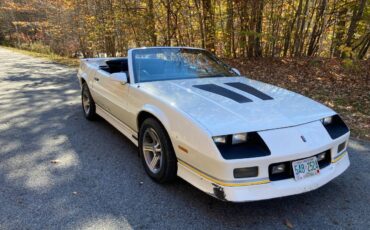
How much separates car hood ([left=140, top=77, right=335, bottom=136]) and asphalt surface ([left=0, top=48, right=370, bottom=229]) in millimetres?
769

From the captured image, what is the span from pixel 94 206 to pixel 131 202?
1.08ft

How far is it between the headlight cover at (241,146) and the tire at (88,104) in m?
3.25

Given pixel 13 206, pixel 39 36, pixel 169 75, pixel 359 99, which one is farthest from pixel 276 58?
pixel 39 36

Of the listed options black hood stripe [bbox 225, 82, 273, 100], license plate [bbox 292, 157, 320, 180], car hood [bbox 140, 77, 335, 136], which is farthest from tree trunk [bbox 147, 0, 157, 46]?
license plate [bbox 292, 157, 320, 180]

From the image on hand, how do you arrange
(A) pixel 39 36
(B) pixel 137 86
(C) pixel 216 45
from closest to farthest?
(B) pixel 137 86 → (C) pixel 216 45 → (A) pixel 39 36

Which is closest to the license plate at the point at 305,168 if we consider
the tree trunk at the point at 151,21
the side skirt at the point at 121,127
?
the side skirt at the point at 121,127

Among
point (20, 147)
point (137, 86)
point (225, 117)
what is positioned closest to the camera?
point (225, 117)

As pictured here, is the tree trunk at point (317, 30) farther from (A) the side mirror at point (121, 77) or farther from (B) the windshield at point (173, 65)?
(A) the side mirror at point (121, 77)

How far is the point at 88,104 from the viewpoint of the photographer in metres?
5.14

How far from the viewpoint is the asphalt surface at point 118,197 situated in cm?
242

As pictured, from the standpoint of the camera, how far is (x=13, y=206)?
262 centimetres

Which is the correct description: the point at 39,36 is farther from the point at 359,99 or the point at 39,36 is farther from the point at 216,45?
the point at 359,99

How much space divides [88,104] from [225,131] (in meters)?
3.51

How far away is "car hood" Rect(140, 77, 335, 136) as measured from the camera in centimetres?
241
